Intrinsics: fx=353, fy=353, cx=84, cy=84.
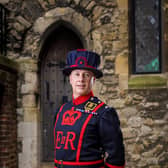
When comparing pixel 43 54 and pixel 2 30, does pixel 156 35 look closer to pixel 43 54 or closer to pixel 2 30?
pixel 43 54

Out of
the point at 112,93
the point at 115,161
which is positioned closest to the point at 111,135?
the point at 115,161

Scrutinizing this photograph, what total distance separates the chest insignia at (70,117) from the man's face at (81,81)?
0.15 meters

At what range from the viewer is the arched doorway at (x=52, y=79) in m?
5.92

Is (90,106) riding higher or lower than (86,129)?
higher

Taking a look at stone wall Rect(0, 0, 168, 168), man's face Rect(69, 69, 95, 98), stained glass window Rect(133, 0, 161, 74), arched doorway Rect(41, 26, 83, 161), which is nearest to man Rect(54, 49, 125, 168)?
man's face Rect(69, 69, 95, 98)

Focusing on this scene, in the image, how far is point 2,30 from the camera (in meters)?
5.77

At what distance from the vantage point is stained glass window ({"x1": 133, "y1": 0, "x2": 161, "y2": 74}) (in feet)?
18.6

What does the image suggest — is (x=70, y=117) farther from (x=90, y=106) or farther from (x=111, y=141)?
(x=111, y=141)

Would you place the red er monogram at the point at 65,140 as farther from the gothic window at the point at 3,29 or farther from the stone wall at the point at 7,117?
the gothic window at the point at 3,29

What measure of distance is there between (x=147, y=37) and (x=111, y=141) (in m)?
3.53

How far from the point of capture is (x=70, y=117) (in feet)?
8.63

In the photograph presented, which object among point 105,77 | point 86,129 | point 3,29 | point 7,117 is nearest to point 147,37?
point 105,77

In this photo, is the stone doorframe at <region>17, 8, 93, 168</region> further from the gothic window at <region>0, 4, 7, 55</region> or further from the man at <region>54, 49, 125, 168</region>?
the man at <region>54, 49, 125, 168</region>

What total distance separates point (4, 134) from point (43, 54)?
1.50m
